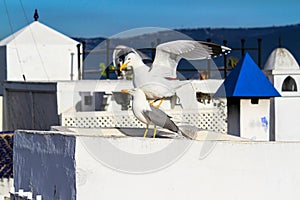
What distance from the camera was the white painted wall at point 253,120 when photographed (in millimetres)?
15416

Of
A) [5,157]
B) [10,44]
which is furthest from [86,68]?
[5,157]

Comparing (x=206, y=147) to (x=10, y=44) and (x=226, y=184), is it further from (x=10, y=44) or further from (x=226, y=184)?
(x=10, y=44)

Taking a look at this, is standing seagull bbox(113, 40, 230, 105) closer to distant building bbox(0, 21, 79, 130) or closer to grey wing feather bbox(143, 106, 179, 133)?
grey wing feather bbox(143, 106, 179, 133)

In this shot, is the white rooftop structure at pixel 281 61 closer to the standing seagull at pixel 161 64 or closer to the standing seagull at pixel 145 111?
the standing seagull at pixel 161 64

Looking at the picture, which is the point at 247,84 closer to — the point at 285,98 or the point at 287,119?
the point at 287,119

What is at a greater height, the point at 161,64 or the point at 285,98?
the point at 161,64

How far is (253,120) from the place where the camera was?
15.5 metres

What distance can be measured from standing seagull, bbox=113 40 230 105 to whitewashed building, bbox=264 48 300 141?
7.05 m

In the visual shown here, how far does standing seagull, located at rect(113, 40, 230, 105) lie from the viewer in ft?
37.8

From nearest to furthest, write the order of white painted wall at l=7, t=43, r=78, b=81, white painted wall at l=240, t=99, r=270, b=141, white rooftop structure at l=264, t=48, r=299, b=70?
white painted wall at l=240, t=99, r=270, b=141 → white rooftop structure at l=264, t=48, r=299, b=70 → white painted wall at l=7, t=43, r=78, b=81

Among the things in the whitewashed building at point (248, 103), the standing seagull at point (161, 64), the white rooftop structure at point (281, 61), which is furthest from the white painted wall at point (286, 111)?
the standing seagull at point (161, 64)

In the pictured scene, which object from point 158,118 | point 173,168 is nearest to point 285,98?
point 158,118

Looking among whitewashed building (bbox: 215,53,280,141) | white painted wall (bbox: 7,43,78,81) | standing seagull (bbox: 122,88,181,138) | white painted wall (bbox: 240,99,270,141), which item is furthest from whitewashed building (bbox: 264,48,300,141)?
standing seagull (bbox: 122,88,181,138)

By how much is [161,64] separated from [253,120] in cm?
417
